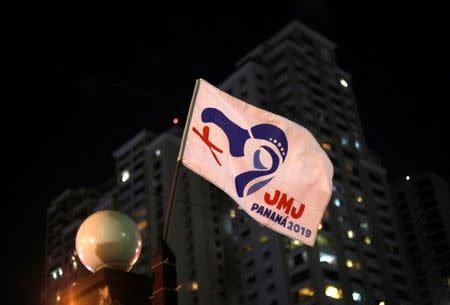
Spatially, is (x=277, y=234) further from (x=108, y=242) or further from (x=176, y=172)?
(x=108, y=242)

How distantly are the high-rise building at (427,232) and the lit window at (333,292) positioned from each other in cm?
3691

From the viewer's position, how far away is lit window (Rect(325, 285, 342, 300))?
7186 centimetres

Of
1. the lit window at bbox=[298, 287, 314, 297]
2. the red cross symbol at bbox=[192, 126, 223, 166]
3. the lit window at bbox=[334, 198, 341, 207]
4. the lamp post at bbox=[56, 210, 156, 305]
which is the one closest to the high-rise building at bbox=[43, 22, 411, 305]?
the lit window at bbox=[334, 198, 341, 207]

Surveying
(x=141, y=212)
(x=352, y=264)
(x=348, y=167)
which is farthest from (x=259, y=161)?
(x=141, y=212)

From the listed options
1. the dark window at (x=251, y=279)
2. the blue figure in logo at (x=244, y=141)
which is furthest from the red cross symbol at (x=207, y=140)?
the dark window at (x=251, y=279)

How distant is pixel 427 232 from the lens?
363 feet

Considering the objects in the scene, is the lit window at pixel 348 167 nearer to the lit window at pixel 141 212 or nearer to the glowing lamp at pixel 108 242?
the lit window at pixel 141 212

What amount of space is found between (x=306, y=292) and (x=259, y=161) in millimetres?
67434

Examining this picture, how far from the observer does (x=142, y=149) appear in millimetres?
104625

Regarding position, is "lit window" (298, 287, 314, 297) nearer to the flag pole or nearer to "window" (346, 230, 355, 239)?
"window" (346, 230, 355, 239)

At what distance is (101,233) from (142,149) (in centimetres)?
9949

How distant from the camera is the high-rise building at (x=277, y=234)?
7594cm

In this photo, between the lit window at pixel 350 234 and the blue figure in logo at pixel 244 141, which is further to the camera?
the lit window at pixel 350 234

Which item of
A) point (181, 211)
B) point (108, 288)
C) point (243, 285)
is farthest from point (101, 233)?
point (181, 211)
